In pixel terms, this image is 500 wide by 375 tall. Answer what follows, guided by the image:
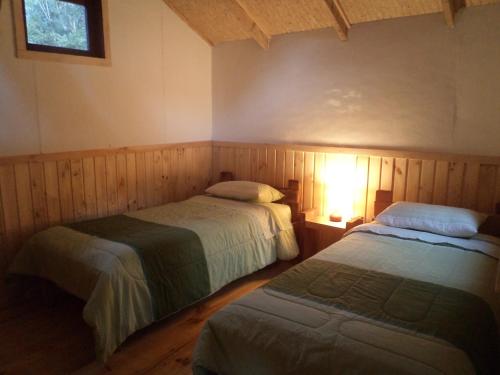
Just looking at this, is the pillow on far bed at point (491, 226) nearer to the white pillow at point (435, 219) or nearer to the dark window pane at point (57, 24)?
the white pillow at point (435, 219)

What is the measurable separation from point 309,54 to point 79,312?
2.74 m

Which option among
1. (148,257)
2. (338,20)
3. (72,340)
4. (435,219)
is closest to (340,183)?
(435,219)

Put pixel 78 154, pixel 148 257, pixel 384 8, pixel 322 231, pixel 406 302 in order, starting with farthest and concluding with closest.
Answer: pixel 322 231 → pixel 78 154 → pixel 384 8 → pixel 148 257 → pixel 406 302

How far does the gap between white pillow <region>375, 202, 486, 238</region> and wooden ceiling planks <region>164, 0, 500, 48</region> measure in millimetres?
1320

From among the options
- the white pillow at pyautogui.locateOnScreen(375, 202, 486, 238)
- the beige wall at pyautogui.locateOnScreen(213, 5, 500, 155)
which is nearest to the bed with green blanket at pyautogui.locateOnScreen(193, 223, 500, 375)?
the white pillow at pyautogui.locateOnScreen(375, 202, 486, 238)

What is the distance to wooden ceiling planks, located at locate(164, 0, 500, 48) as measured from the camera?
9.64 ft

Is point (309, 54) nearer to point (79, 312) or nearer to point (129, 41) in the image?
point (129, 41)

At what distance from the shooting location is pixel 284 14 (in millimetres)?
3436

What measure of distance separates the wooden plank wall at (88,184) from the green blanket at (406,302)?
6.38ft

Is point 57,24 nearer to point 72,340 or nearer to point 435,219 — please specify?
point 72,340

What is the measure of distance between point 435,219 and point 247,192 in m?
1.55

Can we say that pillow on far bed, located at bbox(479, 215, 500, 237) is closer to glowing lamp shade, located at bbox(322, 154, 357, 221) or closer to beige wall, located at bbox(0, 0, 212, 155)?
glowing lamp shade, located at bbox(322, 154, 357, 221)

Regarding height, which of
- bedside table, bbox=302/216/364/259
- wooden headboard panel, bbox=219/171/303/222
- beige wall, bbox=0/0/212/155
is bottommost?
bedside table, bbox=302/216/364/259

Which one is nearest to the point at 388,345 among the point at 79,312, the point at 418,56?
the point at 79,312
